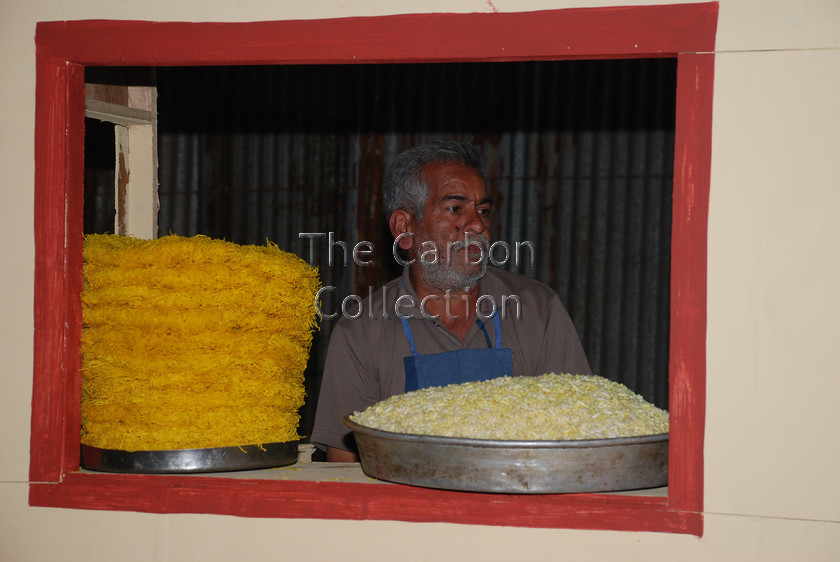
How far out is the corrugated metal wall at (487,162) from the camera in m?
5.42

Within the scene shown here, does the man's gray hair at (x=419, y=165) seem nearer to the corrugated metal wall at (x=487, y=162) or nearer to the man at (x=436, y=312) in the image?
the man at (x=436, y=312)

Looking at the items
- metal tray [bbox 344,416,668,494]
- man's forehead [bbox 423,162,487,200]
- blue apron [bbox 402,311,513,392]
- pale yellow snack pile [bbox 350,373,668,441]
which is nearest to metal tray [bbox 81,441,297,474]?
pale yellow snack pile [bbox 350,373,668,441]

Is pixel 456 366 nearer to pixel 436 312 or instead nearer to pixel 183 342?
pixel 436 312

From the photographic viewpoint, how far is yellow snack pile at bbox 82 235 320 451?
6.82 feet

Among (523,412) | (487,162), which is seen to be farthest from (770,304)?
(487,162)

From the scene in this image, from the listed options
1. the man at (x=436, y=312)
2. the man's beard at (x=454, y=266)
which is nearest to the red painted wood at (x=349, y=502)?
the man at (x=436, y=312)

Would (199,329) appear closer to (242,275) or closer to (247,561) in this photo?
(242,275)

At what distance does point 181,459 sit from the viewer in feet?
6.87

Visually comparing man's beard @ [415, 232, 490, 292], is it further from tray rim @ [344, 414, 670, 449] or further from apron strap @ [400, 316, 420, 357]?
tray rim @ [344, 414, 670, 449]

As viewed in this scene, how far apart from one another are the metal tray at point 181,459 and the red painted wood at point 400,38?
36.6 inches

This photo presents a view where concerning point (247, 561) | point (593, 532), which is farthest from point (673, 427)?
point (247, 561)

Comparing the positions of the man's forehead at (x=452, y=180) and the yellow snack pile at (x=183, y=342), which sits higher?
the man's forehead at (x=452, y=180)

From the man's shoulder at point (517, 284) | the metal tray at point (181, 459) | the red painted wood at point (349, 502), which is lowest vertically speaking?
the red painted wood at point (349, 502)

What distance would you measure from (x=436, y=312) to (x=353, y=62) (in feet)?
4.74
